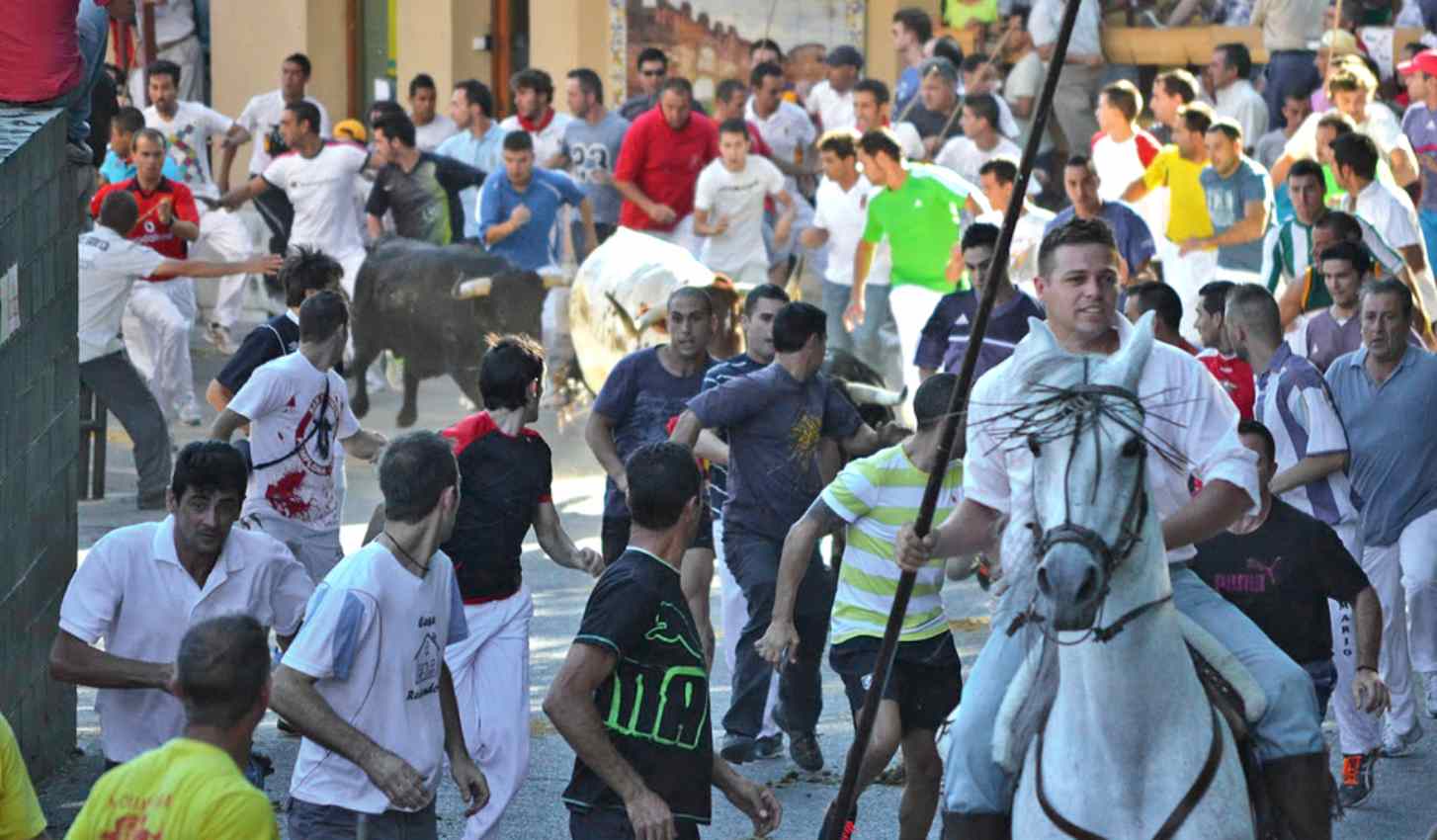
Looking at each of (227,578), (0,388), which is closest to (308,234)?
(0,388)

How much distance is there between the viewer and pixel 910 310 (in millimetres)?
15562

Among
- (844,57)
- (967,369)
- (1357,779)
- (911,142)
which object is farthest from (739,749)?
(844,57)

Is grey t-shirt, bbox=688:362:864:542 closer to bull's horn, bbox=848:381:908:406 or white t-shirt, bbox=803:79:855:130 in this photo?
bull's horn, bbox=848:381:908:406

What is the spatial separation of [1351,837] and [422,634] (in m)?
4.09

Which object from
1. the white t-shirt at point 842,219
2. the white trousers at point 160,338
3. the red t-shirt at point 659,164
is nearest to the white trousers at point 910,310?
the white t-shirt at point 842,219

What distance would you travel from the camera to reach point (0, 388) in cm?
865

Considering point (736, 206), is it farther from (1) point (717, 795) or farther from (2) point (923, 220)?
(1) point (717, 795)

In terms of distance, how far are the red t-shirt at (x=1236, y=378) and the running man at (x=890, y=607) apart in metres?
2.28

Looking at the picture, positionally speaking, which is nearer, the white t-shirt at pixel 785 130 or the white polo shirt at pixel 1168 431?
the white polo shirt at pixel 1168 431

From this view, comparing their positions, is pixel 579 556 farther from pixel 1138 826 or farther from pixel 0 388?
pixel 1138 826

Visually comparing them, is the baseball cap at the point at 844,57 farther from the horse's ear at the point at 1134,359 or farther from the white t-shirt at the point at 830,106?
the horse's ear at the point at 1134,359

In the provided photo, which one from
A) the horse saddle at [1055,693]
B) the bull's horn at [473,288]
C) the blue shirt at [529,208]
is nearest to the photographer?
the horse saddle at [1055,693]

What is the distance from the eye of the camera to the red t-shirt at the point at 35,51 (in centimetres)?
952

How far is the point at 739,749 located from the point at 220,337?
11.3 m
